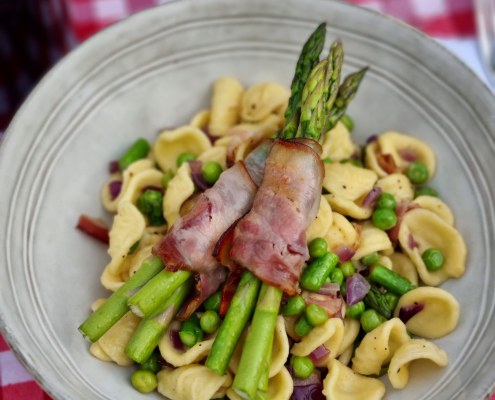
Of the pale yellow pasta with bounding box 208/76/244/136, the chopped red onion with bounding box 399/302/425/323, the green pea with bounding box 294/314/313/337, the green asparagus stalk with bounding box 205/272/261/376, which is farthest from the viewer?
the pale yellow pasta with bounding box 208/76/244/136

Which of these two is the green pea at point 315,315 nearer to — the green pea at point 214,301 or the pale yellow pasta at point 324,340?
the pale yellow pasta at point 324,340

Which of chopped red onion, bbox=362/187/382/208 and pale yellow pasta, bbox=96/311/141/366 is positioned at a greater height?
chopped red onion, bbox=362/187/382/208

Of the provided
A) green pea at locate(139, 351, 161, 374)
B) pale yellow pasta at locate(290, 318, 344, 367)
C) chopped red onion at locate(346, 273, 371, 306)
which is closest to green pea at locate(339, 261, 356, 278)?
chopped red onion at locate(346, 273, 371, 306)

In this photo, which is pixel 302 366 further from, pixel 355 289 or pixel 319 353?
pixel 355 289

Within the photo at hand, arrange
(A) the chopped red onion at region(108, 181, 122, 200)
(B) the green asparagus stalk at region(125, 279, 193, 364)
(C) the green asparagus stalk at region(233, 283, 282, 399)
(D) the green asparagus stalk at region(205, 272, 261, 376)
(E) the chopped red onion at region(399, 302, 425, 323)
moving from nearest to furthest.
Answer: (C) the green asparagus stalk at region(233, 283, 282, 399)
(D) the green asparagus stalk at region(205, 272, 261, 376)
(B) the green asparagus stalk at region(125, 279, 193, 364)
(E) the chopped red onion at region(399, 302, 425, 323)
(A) the chopped red onion at region(108, 181, 122, 200)

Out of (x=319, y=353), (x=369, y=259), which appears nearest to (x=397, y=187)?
(x=369, y=259)

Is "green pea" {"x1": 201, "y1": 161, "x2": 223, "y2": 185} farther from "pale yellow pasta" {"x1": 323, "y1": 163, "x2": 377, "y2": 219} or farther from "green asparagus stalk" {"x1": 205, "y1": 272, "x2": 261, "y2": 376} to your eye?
"green asparagus stalk" {"x1": 205, "y1": 272, "x2": 261, "y2": 376}

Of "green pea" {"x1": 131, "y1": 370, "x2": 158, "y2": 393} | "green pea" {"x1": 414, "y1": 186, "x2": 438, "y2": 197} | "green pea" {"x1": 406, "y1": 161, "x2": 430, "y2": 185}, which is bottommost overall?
"green pea" {"x1": 131, "y1": 370, "x2": 158, "y2": 393}
